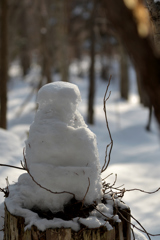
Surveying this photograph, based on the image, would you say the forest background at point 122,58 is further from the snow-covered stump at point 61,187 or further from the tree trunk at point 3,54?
the snow-covered stump at point 61,187

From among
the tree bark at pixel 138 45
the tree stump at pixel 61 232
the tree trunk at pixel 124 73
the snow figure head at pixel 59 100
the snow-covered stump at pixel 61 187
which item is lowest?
the tree trunk at pixel 124 73

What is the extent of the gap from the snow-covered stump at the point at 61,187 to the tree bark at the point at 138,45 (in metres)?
0.90

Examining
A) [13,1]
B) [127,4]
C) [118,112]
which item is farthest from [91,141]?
[13,1]

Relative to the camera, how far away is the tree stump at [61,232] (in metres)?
1.65

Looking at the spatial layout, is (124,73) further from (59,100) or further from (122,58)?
(59,100)

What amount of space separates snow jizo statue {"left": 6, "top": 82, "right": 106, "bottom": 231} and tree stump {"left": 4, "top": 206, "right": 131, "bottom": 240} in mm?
49

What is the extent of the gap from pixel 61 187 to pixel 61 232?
257mm

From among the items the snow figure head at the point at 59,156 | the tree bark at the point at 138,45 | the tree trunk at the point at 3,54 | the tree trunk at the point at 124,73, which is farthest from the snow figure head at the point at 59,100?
the tree trunk at the point at 124,73

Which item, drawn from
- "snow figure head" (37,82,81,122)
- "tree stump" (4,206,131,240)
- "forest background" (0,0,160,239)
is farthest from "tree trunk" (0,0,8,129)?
"tree stump" (4,206,131,240)

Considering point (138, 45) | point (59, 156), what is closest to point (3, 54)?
point (59, 156)

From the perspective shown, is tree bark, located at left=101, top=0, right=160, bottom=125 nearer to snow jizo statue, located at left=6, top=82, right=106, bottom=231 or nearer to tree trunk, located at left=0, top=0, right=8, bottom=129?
snow jizo statue, located at left=6, top=82, right=106, bottom=231

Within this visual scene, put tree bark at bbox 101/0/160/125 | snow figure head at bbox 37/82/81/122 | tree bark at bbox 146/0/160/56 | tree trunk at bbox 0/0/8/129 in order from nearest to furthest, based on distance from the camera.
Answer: tree bark at bbox 101/0/160/125 → tree bark at bbox 146/0/160/56 → snow figure head at bbox 37/82/81/122 → tree trunk at bbox 0/0/8/129

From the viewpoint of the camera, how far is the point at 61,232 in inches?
64.8

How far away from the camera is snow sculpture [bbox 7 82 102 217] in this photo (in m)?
1.80
